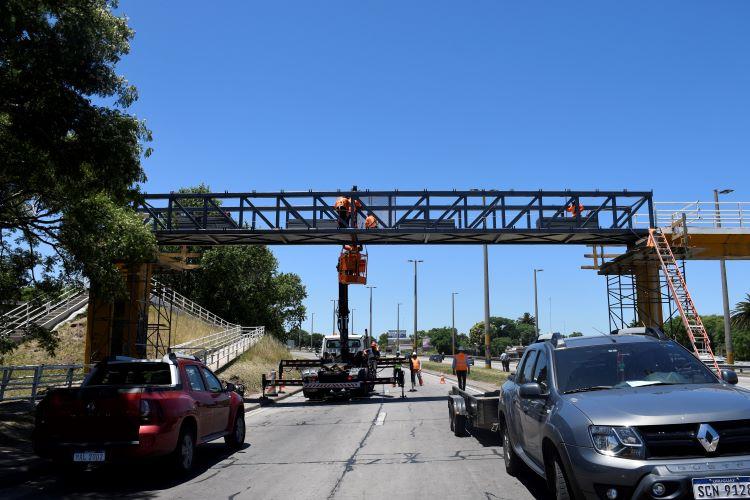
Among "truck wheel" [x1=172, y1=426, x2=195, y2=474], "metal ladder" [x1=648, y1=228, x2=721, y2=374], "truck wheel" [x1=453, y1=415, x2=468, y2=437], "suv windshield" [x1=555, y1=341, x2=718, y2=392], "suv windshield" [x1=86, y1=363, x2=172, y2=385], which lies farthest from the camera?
"metal ladder" [x1=648, y1=228, x2=721, y2=374]

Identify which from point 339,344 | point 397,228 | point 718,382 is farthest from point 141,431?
point 339,344

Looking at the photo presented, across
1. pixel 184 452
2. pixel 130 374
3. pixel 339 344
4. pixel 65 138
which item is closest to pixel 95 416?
Answer: pixel 184 452

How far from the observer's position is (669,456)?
4.66 meters

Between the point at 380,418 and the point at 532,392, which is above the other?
the point at 532,392

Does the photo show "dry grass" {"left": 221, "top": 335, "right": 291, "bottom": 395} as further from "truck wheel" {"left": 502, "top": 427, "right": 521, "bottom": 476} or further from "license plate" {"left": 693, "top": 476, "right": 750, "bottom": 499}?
"license plate" {"left": 693, "top": 476, "right": 750, "bottom": 499}

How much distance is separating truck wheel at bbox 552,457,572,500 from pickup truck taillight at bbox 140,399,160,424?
514 centimetres

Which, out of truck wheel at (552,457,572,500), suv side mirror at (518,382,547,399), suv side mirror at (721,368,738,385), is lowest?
truck wheel at (552,457,572,500)

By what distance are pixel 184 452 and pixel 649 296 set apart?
20.4 metres

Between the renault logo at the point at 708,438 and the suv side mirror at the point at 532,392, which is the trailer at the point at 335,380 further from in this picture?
the renault logo at the point at 708,438

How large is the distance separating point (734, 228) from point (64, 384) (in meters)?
25.2

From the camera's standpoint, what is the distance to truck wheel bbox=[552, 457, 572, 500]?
17.3ft

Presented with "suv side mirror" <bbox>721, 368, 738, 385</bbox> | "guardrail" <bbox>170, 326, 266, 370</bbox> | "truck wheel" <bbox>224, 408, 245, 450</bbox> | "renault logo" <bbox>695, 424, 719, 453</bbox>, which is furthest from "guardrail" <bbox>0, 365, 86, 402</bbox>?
"renault logo" <bbox>695, 424, 719, 453</bbox>

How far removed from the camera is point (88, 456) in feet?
25.7

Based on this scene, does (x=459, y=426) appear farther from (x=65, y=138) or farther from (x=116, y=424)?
(x=65, y=138)
